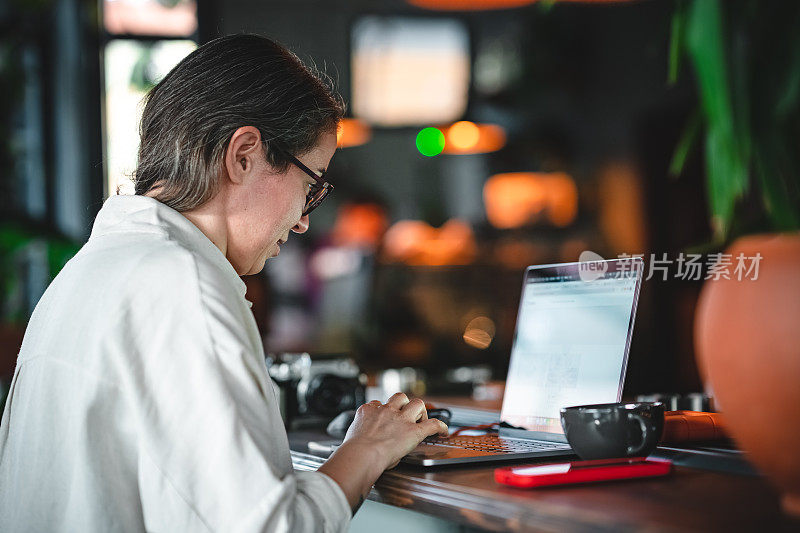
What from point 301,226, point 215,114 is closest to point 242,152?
point 215,114

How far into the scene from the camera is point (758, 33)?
1.01 metres

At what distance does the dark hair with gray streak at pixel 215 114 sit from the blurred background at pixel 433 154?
2.93 meters

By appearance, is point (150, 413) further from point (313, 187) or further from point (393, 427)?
point (313, 187)

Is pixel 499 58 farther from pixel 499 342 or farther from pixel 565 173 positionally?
pixel 499 342

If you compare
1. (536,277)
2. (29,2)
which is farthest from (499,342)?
(536,277)

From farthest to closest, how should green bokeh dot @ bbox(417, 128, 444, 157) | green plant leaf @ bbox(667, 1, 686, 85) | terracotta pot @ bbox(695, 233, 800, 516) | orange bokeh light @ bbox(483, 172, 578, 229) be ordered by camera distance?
green bokeh dot @ bbox(417, 128, 444, 157), orange bokeh light @ bbox(483, 172, 578, 229), green plant leaf @ bbox(667, 1, 686, 85), terracotta pot @ bbox(695, 233, 800, 516)

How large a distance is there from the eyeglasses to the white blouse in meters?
0.23

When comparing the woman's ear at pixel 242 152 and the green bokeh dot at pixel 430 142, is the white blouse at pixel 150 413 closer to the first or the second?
the woman's ear at pixel 242 152

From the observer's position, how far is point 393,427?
4.10 feet

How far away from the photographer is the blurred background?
4.22 m

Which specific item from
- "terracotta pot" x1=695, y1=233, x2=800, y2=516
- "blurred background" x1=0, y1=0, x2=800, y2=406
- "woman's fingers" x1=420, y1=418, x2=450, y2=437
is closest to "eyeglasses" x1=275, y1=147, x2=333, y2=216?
"woman's fingers" x1=420, y1=418, x2=450, y2=437

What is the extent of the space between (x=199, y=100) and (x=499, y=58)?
5.02 m

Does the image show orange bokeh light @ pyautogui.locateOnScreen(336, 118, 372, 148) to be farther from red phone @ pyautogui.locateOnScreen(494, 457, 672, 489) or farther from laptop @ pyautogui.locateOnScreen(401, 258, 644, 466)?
red phone @ pyautogui.locateOnScreen(494, 457, 672, 489)

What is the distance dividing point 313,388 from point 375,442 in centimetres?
64
